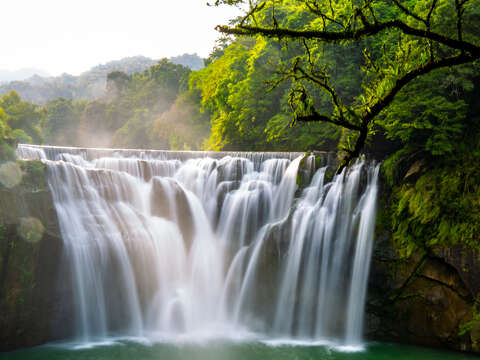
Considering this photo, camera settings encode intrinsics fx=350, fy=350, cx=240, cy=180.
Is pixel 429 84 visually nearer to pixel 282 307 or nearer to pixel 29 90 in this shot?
pixel 282 307

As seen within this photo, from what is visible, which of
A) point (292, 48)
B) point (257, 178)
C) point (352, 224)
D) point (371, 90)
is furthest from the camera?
point (292, 48)

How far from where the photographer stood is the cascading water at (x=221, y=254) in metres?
10.9

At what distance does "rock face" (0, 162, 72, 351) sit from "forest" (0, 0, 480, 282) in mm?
1819

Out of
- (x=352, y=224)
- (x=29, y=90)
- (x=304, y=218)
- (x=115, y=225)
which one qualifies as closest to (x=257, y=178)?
(x=304, y=218)

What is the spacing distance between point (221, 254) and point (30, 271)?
20.5ft

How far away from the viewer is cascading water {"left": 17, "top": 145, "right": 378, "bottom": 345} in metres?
10.9

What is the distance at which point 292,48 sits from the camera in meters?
19.9

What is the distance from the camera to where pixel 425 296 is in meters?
9.71

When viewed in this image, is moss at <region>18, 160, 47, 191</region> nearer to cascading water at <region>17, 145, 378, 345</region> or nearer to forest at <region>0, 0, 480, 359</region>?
forest at <region>0, 0, 480, 359</region>

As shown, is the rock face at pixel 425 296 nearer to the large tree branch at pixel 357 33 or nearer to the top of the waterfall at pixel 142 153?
the top of the waterfall at pixel 142 153

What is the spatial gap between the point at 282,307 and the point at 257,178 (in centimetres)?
543

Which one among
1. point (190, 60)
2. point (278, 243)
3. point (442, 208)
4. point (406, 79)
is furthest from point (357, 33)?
point (190, 60)

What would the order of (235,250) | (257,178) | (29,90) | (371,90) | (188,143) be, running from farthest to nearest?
(29,90) < (188,143) < (257,178) < (235,250) < (371,90)

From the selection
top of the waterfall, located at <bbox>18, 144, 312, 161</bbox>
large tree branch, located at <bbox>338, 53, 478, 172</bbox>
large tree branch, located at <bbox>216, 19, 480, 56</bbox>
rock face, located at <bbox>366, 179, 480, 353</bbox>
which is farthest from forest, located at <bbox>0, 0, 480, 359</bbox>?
large tree branch, located at <bbox>216, 19, 480, 56</bbox>
